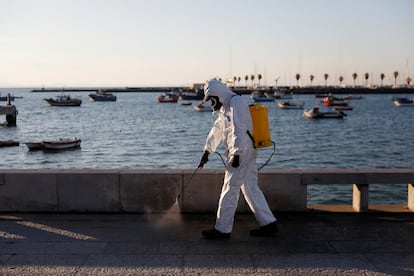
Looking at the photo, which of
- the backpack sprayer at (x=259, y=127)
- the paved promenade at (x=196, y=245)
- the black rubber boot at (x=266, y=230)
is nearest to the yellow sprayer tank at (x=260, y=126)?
the backpack sprayer at (x=259, y=127)

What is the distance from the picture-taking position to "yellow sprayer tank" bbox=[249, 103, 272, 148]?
6262mm

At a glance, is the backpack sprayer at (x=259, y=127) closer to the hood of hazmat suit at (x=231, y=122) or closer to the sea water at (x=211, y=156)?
the hood of hazmat suit at (x=231, y=122)

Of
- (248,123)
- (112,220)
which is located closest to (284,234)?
(248,123)

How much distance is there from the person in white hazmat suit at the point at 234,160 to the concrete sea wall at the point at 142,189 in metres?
1.09

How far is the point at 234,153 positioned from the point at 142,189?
6.35ft

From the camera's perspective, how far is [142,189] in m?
7.43

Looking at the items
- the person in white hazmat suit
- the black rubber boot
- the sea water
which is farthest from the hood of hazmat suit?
the sea water

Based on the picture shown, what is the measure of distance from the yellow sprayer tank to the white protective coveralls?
0.10 metres

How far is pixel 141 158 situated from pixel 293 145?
49.7 ft

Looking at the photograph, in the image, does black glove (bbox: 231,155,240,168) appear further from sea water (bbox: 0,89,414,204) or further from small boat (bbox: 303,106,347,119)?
small boat (bbox: 303,106,347,119)

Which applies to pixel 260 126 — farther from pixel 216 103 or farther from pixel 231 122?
pixel 216 103

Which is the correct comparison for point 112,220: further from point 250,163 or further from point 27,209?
point 250,163

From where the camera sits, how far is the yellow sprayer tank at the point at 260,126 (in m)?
6.26

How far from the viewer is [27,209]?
24.4 feet
